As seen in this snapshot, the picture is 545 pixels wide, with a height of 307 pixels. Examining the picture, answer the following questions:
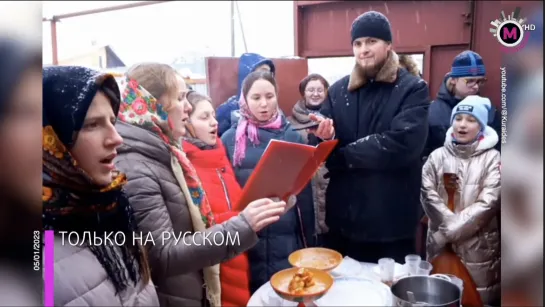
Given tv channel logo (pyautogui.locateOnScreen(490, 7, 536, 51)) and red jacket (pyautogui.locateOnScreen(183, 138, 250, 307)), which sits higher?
tv channel logo (pyautogui.locateOnScreen(490, 7, 536, 51))

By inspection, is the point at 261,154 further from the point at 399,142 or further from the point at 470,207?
the point at 470,207

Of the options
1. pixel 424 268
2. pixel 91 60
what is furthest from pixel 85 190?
pixel 424 268

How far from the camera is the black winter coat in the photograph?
0.92 metres

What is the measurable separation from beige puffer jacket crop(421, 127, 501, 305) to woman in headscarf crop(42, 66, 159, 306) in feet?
2.12

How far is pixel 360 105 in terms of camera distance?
0.94 m

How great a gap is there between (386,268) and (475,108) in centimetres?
41

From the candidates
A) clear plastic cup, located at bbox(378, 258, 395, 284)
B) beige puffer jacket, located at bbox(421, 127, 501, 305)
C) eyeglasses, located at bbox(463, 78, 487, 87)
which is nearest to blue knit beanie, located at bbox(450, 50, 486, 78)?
eyeglasses, located at bbox(463, 78, 487, 87)

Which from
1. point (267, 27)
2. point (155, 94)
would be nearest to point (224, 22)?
point (267, 27)

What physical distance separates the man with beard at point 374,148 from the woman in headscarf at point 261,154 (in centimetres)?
7

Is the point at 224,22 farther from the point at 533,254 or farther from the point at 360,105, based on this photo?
the point at 533,254

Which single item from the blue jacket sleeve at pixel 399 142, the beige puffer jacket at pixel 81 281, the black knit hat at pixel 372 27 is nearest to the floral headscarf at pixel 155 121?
the beige puffer jacket at pixel 81 281

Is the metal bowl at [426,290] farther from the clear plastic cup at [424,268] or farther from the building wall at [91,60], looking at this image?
the building wall at [91,60]

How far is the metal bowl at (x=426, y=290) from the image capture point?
843 millimetres

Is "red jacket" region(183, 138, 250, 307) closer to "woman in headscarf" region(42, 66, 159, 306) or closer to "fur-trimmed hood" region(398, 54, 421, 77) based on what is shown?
"woman in headscarf" region(42, 66, 159, 306)
